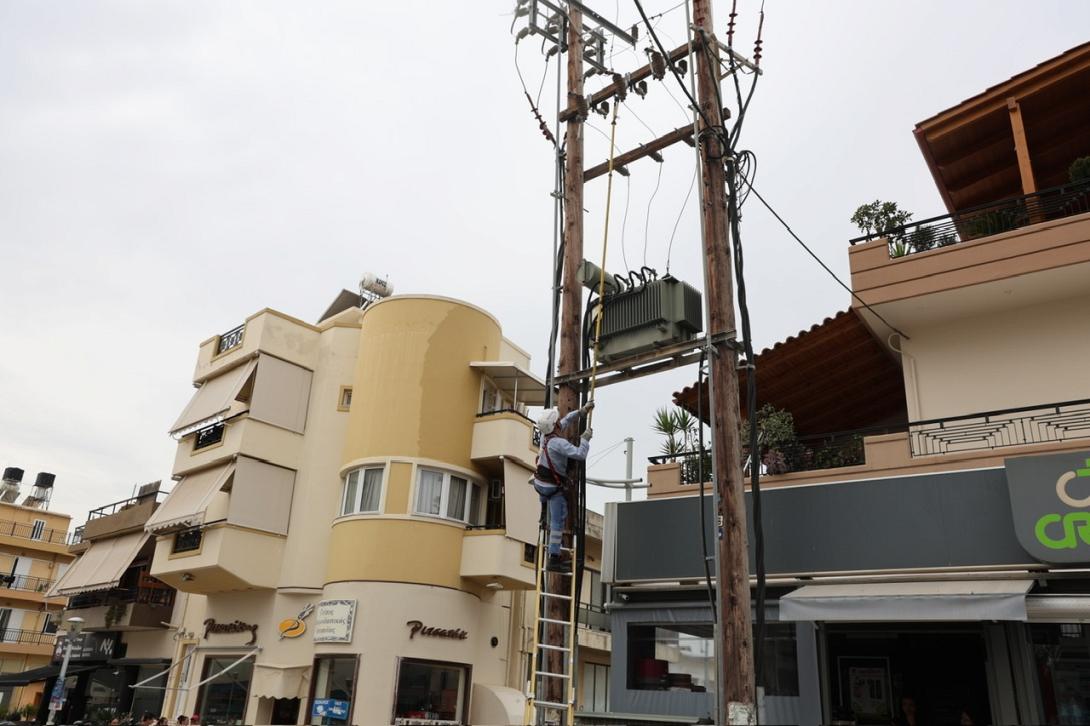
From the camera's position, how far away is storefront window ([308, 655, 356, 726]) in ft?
70.9

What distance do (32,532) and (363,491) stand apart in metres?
47.1

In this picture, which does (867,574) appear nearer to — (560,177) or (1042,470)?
(1042,470)

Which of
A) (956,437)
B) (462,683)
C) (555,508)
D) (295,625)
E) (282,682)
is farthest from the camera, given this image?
(295,625)

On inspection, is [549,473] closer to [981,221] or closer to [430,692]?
[981,221]

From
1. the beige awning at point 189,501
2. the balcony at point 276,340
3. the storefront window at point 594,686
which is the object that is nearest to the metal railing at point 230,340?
the balcony at point 276,340

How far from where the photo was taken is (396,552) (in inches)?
907

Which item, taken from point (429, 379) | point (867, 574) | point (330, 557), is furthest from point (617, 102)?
point (330, 557)

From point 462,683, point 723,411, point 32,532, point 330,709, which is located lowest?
point 330,709

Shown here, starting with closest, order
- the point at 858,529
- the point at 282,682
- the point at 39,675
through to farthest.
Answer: the point at 858,529 < the point at 282,682 < the point at 39,675

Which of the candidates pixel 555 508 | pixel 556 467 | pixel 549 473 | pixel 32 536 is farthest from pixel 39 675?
A: pixel 556 467

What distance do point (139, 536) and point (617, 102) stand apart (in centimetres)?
2687

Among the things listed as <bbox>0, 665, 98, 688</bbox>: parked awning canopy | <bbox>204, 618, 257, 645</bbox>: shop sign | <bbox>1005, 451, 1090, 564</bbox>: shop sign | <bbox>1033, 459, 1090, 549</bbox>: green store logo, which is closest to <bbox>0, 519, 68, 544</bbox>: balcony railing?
<bbox>0, 665, 98, 688</bbox>: parked awning canopy

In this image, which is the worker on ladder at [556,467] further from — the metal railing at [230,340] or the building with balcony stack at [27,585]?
the building with balcony stack at [27,585]

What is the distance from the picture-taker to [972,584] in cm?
1041
